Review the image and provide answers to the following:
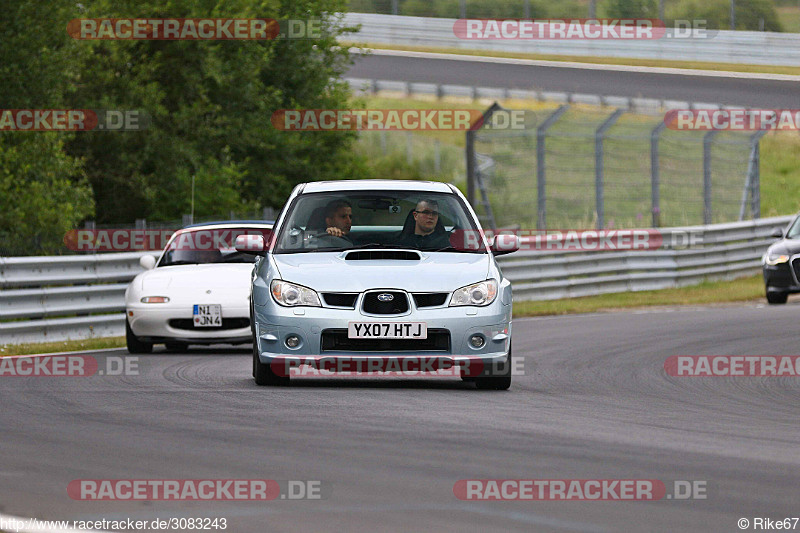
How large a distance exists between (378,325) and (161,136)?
20089 mm

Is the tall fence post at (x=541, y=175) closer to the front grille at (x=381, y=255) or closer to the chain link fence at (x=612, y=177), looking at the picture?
the chain link fence at (x=612, y=177)

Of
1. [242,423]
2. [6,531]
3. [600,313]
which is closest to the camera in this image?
[6,531]

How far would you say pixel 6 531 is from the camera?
558 cm

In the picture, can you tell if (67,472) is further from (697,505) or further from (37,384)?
(37,384)

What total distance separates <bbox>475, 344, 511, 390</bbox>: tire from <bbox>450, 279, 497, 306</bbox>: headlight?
0.46 metres

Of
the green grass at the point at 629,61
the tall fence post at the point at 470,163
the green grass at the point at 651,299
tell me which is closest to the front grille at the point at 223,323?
the green grass at the point at 651,299

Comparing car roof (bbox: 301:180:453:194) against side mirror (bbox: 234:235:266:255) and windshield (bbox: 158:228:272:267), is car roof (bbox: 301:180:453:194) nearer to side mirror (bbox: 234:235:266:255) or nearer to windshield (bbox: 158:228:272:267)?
side mirror (bbox: 234:235:266:255)

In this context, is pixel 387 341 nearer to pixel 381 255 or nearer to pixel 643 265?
pixel 381 255

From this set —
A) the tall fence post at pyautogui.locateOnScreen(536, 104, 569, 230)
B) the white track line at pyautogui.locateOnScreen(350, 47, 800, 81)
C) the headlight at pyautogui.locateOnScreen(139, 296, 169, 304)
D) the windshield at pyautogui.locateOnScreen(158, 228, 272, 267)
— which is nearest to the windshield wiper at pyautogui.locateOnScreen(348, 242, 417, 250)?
the headlight at pyautogui.locateOnScreen(139, 296, 169, 304)

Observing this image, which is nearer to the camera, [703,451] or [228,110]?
[703,451]

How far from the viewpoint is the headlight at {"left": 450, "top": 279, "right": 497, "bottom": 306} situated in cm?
1017

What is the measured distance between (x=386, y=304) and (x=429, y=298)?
1.01ft

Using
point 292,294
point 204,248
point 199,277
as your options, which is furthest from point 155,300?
point 292,294

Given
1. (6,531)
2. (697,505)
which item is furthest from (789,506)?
(6,531)
